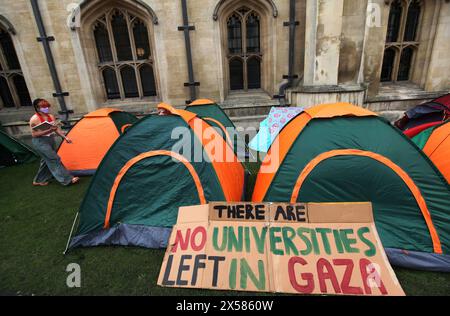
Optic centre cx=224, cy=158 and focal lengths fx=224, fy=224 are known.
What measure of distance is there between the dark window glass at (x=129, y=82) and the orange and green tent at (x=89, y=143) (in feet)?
7.75

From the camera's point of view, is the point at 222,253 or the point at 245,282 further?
the point at 222,253

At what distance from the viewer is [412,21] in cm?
629

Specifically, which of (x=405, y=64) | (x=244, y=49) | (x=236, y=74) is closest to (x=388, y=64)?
(x=405, y=64)

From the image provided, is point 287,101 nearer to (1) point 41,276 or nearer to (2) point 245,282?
(2) point 245,282

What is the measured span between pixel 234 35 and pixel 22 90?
692 centimetres

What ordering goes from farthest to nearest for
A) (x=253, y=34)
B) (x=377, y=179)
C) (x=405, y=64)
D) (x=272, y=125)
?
(x=405, y=64), (x=253, y=34), (x=272, y=125), (x=377, y=179)

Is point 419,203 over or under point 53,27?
under

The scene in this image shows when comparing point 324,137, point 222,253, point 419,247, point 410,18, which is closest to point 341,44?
point 410,18

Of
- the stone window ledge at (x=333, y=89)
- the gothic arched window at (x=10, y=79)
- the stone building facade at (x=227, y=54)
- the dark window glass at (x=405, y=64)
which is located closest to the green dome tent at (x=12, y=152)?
the stone building facade at (x=227, y=54)

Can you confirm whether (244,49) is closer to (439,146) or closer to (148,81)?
(148,81)

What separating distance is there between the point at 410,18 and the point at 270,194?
288 inches

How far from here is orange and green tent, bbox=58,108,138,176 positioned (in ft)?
16.2

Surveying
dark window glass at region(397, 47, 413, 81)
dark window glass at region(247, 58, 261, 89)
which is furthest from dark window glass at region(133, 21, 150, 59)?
dark window glass at region(397, 47, 413, 81)

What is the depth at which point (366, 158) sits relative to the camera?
7.99ft
